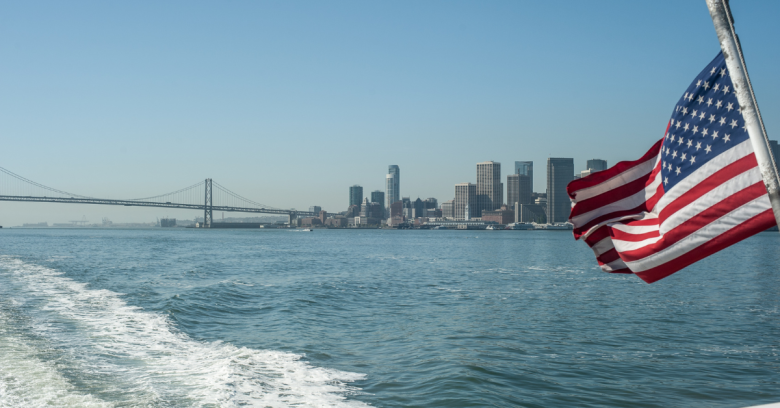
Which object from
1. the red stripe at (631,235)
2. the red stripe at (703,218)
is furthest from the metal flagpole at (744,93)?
the red stripe at (631,235)

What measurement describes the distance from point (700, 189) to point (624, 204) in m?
1.04

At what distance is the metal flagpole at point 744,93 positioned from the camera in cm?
273

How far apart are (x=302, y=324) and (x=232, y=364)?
4189mm

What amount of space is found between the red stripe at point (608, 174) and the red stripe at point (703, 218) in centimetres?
81

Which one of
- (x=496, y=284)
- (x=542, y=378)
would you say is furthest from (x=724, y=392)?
(x=496, y=284)

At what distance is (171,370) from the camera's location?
28.8ft

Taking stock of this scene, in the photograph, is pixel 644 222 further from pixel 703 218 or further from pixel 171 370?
pixel 171 370

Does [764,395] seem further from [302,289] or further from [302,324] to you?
[302,289]

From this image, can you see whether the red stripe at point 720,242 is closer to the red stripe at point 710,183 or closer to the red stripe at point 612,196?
the red stripe at point 710,183

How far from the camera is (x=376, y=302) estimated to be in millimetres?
17312

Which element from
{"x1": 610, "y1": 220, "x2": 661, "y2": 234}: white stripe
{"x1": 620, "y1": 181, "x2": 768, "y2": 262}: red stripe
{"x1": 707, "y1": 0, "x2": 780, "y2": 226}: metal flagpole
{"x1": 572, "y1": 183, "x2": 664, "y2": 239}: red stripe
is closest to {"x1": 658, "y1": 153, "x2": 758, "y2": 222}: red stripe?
{"x1": 620, "y1": 181, "x2": 768, "y2": 262}: red stripe

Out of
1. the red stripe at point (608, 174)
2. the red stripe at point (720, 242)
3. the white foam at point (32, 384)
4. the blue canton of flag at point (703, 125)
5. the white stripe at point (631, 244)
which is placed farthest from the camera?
the white foam at point (32, 384)

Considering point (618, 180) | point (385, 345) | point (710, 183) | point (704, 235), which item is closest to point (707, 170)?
point (710, 183)

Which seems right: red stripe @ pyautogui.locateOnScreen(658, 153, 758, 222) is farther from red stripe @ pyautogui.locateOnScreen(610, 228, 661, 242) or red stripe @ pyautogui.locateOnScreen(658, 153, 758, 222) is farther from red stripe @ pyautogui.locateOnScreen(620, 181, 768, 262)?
red stripe @ pyautogui.locateOnScreen(610, 228, 661, 242)
